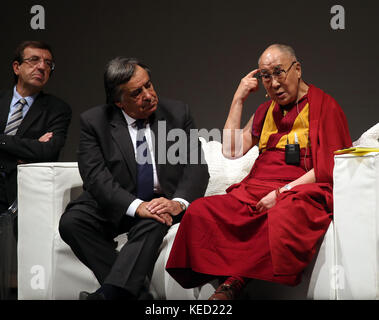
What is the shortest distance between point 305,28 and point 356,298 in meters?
2.29

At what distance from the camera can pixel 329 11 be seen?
4191 millimetres

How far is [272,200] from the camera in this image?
274 cm

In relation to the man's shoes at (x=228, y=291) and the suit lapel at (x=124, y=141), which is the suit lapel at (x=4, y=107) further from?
the man's shoes at (x=228, y=291)

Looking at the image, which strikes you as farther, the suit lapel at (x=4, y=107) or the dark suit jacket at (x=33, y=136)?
the suit lapel at (x=4, y=107)

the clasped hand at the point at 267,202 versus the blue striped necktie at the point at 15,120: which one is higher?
the blue striped necktie at the point at 15,120

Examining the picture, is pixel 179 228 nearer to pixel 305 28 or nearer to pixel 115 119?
pixel 115 119

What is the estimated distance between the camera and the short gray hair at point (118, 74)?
299 cm

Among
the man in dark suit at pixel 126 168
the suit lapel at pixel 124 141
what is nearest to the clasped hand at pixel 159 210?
the man in dark suit at pixel 126 168

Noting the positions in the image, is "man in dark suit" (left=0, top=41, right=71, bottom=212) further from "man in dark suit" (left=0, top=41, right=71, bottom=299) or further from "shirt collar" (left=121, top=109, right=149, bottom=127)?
"shirt collar" (left=121, top=109, right=149, bottom=127)

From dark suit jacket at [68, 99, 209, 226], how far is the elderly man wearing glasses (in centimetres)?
20

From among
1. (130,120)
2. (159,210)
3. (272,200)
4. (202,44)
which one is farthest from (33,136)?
(272,200)

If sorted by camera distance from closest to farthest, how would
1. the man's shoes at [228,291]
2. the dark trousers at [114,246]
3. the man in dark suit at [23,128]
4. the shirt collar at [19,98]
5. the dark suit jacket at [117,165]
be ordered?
the man's shoes at [228,291] → the dark trousers at [114,246] → the dark suit jacket at [117,165] → the man in dark suit at [23,128] → the shirt collar at [19,98]

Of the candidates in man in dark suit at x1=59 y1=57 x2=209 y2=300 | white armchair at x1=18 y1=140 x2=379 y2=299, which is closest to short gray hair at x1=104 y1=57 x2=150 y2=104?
man in dark suit at x1=59 y1=57 x2=209 y2=300

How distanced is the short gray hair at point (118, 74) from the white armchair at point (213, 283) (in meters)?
0.50
